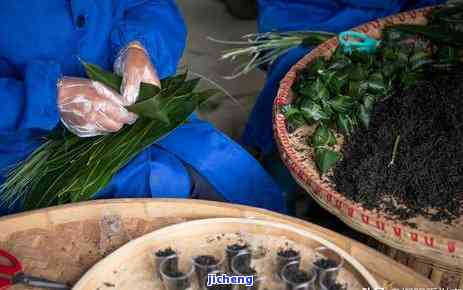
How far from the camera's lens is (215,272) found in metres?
0.96

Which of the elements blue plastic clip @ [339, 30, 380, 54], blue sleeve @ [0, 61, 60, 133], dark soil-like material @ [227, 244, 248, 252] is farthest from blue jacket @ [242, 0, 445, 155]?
dark soil-like material @ [227, 244, 248, 252]

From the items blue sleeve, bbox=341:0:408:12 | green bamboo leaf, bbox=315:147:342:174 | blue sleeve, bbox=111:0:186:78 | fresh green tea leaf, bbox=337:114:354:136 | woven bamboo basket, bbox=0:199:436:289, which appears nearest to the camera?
woven bamboo basket, bbox=0:199:436:289

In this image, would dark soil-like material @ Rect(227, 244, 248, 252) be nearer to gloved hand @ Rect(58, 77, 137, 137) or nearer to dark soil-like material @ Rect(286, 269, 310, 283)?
dark soil-like material @ Rect(286, 269, 310, 283)

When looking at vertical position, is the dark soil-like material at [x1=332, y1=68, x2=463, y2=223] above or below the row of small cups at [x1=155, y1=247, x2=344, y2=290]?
above

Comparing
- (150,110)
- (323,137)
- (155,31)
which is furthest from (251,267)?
(155,31)

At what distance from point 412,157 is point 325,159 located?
6.7 inches

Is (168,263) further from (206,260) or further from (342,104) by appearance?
(342,104)

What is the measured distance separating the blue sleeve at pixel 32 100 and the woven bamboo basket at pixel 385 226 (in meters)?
0.50

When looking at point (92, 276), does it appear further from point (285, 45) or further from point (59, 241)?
point (285, 45)

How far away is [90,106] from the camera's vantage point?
133 cm

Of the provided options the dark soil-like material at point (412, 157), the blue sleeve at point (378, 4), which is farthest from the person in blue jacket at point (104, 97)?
the blue sleeve at point (378, 4)

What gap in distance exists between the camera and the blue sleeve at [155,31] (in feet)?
4.89

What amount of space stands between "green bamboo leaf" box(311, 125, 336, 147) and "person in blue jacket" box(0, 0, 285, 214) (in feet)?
0.84

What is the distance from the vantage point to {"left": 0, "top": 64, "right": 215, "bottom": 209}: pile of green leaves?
131 cm
